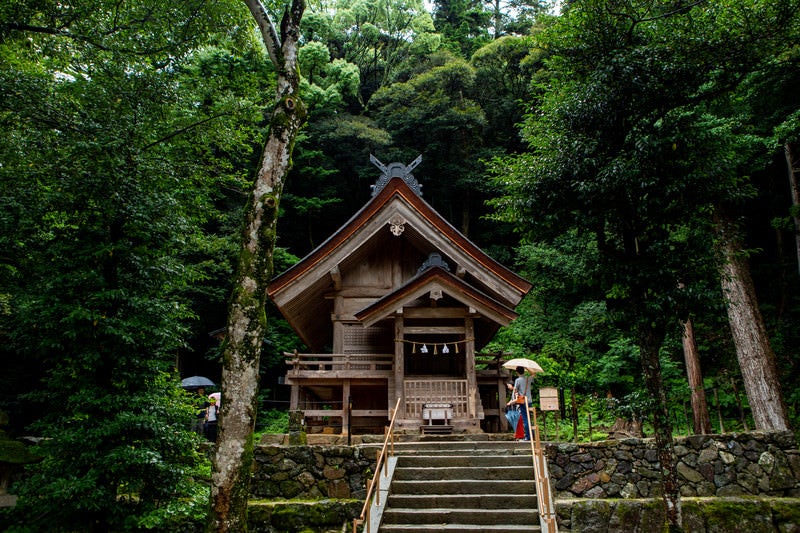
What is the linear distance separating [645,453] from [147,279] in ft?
28.6

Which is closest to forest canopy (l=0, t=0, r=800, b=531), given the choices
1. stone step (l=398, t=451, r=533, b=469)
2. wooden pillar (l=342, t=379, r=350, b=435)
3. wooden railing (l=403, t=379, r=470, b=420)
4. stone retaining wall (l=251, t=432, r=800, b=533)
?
stone retaining wall (l=251, t=432, r=800, b=533)

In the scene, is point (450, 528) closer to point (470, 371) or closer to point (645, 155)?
point (470, 371)

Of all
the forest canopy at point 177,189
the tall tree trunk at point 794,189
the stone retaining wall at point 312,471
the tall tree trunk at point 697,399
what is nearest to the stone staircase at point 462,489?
the stone retaining wall at point 312,471

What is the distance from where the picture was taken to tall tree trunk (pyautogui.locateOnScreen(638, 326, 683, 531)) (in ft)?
24.9

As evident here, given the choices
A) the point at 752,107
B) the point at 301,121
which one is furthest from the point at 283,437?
the point at 752,107

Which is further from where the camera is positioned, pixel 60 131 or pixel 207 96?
pixel 207 96

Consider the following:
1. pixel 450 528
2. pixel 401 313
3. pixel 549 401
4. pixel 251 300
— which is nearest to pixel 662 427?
pixel 549 401

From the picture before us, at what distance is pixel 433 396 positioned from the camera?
11.1 m

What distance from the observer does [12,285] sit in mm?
8062

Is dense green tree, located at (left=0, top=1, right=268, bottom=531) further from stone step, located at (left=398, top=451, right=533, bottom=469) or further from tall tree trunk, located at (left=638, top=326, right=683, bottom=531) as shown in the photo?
→ tall tree trunk, located at (left=638, top=326, right=683, bottom=531)

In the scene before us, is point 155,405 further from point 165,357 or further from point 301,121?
point 301,121

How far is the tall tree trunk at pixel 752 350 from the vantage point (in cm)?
1191

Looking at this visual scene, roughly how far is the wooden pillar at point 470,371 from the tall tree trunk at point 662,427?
378 centimetres

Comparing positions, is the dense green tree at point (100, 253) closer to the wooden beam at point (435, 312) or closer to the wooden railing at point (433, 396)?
the wooden railing at point (433, 396)
